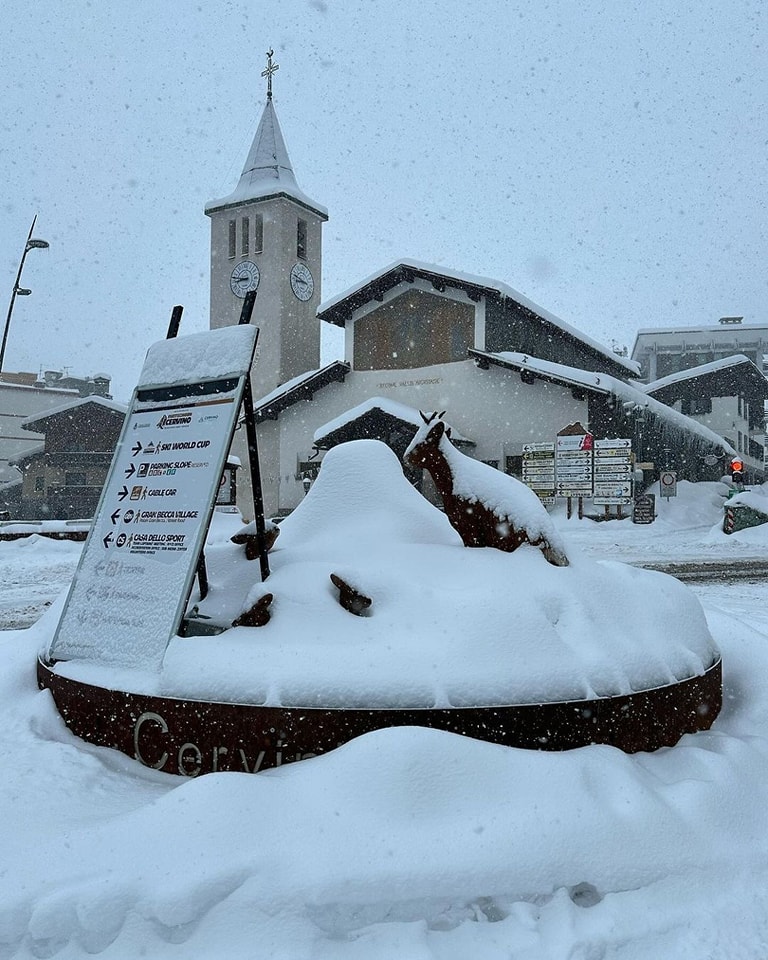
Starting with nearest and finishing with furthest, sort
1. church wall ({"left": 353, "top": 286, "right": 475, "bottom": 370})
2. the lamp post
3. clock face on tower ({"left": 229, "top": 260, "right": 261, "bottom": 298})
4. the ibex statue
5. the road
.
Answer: the ibex statue
the road
the lamp post
church wall ({"left": 353, "top": 286, "right": 475, "bottom": 370})
clock face on tower ({"left": 229, "top": 260, "right": 261, "bottom": 298})

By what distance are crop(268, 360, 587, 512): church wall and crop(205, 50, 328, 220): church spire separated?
35.1ft

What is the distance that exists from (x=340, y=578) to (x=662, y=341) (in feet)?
148

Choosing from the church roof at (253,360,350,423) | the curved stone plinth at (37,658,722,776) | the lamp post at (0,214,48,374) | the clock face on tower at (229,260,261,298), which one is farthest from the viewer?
the clock face on tower at (229,260,261,298)

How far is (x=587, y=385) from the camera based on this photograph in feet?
64.1

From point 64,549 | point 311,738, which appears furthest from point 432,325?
point 311,738

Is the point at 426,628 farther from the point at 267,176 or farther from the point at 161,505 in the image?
the point at 267,176

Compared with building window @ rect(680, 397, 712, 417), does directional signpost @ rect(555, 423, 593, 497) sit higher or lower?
lower

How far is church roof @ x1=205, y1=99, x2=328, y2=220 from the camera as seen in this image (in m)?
30.9

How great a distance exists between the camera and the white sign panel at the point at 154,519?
3.11 meters

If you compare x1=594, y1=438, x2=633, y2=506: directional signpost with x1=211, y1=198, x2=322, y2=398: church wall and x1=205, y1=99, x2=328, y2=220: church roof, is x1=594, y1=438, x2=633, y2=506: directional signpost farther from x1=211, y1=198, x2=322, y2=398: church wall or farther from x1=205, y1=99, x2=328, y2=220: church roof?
x1=205, y1=99, x2=328, y2=220: church roof

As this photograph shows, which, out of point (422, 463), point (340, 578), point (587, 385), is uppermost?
point (587, 385)

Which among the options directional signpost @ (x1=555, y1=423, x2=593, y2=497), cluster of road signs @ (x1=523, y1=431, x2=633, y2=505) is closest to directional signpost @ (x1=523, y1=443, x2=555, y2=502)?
cluster of road signs @ (x1=523, y1=431, x2=633, y2=505)

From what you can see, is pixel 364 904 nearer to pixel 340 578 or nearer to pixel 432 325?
pixel 340 578

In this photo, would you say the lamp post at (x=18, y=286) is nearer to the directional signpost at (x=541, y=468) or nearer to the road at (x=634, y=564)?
the road at (x=634, y=564)
